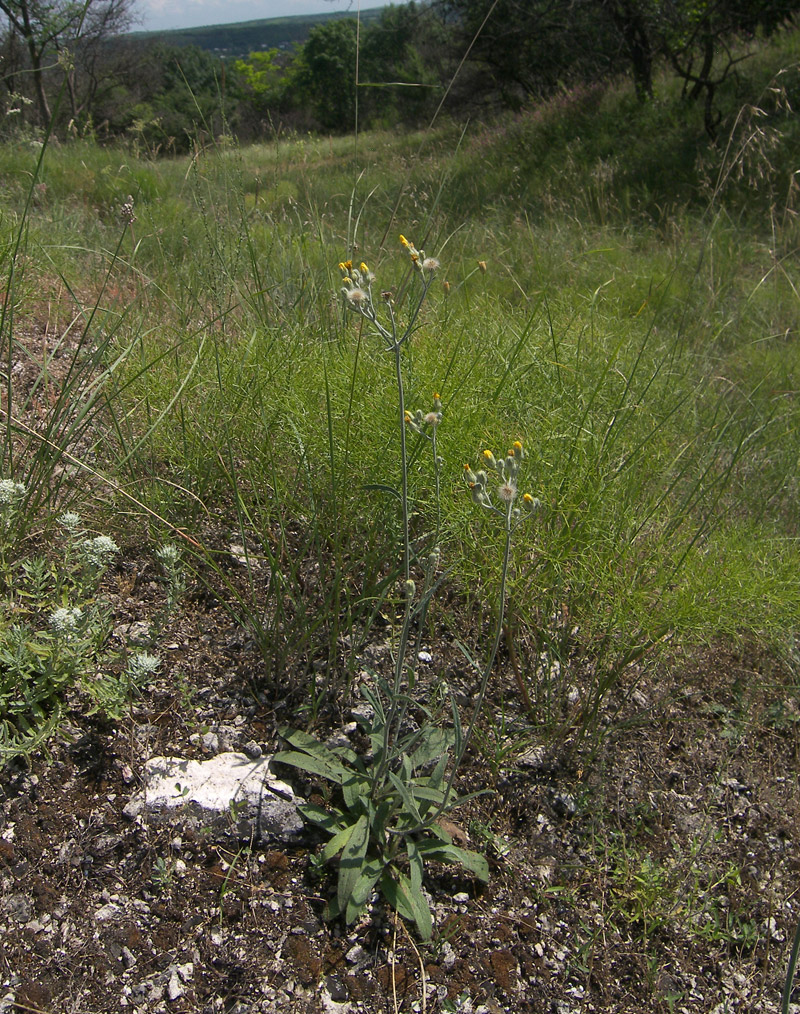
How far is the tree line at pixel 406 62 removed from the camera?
202 inches

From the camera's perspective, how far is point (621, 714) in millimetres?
1883

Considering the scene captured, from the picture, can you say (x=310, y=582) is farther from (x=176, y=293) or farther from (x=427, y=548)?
(x=176, y=293)

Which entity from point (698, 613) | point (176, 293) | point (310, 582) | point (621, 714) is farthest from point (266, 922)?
point (176, 293)

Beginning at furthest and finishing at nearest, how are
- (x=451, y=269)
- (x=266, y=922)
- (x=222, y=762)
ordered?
(x=451, y=269) → (x=222, y=762) → (x=266, y=922)

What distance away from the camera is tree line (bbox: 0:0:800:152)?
512 cm

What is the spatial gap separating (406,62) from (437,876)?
31474 mm

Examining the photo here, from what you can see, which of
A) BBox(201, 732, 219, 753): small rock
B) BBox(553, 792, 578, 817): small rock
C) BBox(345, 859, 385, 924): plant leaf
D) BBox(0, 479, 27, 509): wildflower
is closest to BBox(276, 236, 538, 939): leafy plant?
BBox(345, 859, 385, 924): plant leaf

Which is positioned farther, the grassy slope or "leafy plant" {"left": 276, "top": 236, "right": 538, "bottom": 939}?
the grassy slope

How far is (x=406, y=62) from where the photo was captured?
88.4 feet

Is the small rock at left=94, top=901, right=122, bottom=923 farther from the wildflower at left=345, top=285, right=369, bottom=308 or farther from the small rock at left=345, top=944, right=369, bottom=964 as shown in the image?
the wildflower at left=345, top=285, right=369, bottom=308

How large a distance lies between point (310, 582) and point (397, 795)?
68cm

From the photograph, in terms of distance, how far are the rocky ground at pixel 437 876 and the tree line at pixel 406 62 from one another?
1.35 m

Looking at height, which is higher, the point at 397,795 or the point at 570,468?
the point at 570,468

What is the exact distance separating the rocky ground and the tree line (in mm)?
1346
